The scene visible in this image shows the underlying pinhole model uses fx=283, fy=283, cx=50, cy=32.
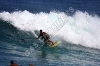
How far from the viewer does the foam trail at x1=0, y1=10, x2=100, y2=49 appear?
26734 mm

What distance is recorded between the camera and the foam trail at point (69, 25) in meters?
26.7

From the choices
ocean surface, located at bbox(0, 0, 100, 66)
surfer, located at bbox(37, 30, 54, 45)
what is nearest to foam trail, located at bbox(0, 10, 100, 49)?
ocean surface, located at bbox(0, 0, 100, 66)

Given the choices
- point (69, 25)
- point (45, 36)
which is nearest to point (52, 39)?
point (45, 36)

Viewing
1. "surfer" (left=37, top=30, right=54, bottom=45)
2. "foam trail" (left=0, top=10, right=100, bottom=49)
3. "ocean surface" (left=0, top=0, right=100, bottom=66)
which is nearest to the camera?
"ocean surface" (left=0, top=0, right=100, bottom=66)

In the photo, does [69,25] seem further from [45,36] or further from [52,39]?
[45,36]

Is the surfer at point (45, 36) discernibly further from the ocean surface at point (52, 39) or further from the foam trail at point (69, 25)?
the foam trail at point (69, 25)

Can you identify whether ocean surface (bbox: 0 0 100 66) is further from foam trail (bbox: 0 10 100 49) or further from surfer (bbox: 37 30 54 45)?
surfer (bbox: 37 30 54 45)

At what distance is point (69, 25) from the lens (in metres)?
29.6

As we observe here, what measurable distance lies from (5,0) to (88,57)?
105 feet

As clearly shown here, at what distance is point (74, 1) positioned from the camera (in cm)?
5450

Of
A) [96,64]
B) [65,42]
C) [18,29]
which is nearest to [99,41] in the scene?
[65,42]

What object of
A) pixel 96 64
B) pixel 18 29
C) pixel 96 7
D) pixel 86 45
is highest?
pixel 96 7

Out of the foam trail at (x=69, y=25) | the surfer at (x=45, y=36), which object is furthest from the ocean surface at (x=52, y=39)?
the surfer at (x=45, y=36)

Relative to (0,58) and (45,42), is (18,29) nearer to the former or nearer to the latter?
(45,42)
